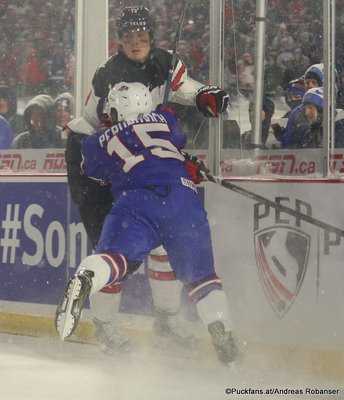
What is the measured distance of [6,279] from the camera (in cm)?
604

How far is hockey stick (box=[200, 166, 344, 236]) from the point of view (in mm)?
4746

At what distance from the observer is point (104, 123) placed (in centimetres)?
516

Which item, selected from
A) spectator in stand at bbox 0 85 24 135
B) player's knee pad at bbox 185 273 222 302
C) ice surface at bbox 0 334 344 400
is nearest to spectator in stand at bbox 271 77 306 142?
player's knee pad at bbox 185 273 222 302

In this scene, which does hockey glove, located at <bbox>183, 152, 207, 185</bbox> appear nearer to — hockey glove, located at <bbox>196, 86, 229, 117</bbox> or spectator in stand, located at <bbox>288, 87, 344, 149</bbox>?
hockey glove, located at <bbox>196, 86, 229, 117</bbox>

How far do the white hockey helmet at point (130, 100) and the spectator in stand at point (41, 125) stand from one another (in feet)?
2.82

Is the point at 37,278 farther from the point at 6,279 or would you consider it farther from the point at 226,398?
the point at 226,398

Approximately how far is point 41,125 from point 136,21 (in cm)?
92

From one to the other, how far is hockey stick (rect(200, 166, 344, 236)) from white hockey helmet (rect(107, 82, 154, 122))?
0.40 m

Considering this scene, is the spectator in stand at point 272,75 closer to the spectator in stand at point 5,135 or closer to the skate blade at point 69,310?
the skate blade at point 69,310

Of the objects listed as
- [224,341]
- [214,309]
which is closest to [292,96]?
[214,309]

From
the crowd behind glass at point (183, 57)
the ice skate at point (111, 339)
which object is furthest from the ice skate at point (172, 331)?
the crowd behind glass at point (183, 57)

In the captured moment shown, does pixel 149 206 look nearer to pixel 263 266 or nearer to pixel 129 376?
pixel 263 266

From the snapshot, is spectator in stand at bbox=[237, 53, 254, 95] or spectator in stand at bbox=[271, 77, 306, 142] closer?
spectator in stand at bbox=[271, 77, 306, 142]

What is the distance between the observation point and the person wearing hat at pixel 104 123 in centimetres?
523
